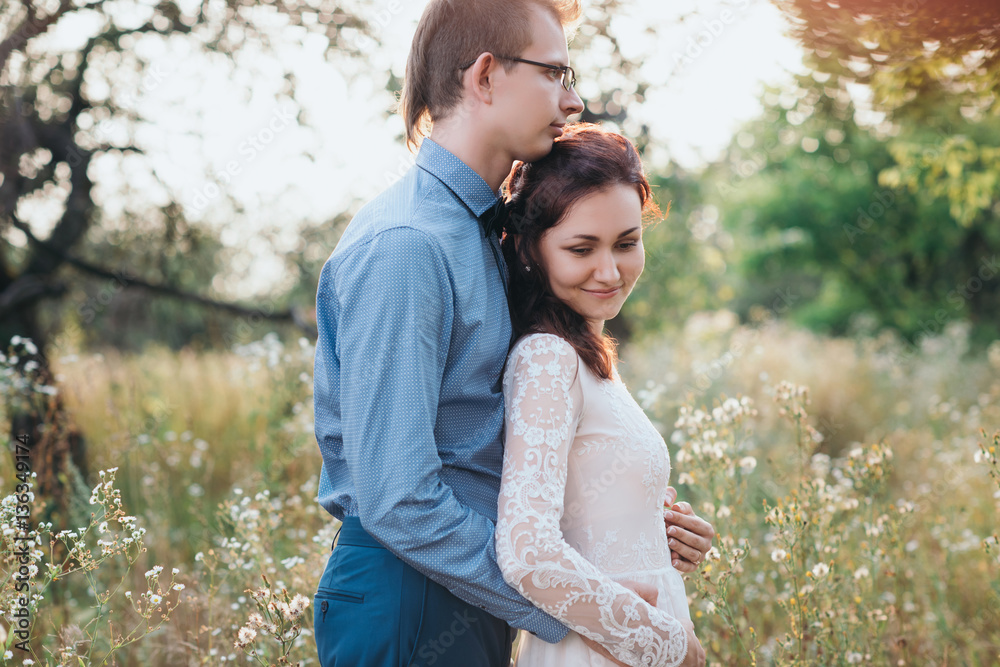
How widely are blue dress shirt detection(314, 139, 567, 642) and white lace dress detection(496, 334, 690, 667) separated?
77 millimetres

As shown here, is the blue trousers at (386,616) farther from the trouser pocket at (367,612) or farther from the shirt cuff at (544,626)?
the shirt cuff at (544,626)

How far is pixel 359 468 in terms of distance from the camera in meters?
1.47

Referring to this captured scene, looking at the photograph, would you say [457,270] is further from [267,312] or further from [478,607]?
[267,312]

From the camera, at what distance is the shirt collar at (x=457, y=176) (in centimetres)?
176

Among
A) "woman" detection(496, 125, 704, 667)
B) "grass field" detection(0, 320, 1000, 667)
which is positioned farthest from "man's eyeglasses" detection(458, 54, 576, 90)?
"grass field" detection(0, 320, 1000, 667)

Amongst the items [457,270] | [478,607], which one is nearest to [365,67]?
[457,270]

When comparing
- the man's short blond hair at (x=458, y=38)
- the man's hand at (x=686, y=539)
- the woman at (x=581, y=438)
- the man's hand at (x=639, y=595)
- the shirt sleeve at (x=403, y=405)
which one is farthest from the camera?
the man's hand at (x=686, y=539)

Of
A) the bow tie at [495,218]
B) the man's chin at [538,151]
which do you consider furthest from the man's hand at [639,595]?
the man's chin at [538,151]

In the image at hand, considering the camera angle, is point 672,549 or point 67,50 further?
point 67,50

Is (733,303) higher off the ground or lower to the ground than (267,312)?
lower

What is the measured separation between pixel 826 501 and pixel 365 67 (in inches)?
147

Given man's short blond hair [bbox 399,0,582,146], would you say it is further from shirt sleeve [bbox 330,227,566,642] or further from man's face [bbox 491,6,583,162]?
shirt sleeve [bbox 330,227,566,642]

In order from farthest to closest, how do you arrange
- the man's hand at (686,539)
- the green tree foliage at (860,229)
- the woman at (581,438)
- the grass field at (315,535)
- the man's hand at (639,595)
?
1. the green tree foliage at (860,229)
2. the grass field at (315,535)
3. the man's hand at (686,539)
4. the man's hand at (639,595)
5. the woman at (581,438)

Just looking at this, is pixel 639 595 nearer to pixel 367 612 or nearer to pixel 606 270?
pixel 367 612
